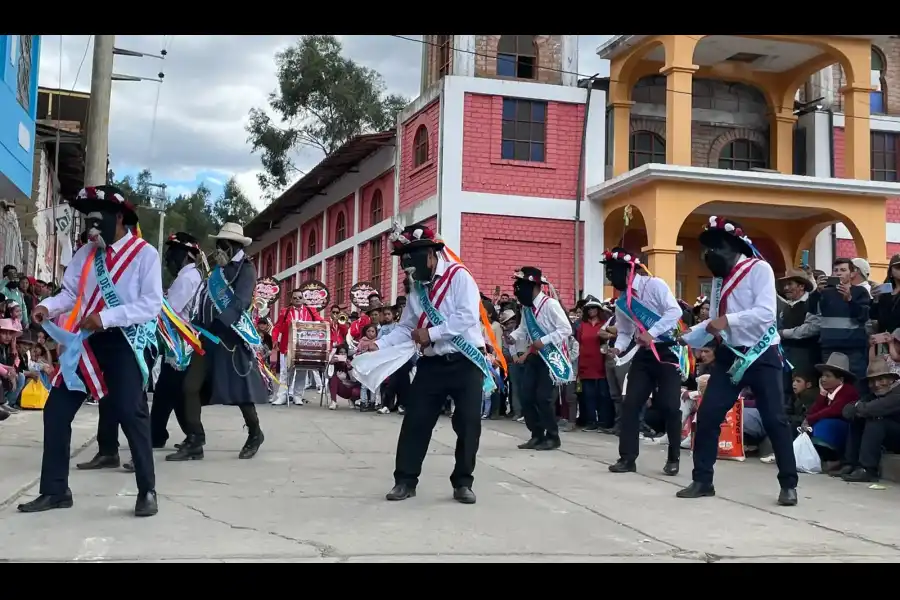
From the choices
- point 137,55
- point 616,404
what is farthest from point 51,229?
point 616,404

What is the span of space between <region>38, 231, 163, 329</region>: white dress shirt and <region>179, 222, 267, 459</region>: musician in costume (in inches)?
89.3

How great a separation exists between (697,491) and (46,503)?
15.2 ft

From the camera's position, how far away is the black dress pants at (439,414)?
7.49 meters

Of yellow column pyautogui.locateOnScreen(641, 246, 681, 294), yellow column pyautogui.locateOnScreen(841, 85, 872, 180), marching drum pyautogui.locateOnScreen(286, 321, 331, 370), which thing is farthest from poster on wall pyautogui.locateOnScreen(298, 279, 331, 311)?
yellow column pyautogui.locateOnScreen(841, 85, 872, 180)

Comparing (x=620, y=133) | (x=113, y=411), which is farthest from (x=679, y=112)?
(x=113, y=411)

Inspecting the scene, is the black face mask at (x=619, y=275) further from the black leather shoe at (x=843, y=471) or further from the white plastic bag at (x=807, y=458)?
the black leather shoe at (x=843, y=471)

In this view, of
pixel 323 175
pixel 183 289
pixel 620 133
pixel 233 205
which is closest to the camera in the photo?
pixel 183 289

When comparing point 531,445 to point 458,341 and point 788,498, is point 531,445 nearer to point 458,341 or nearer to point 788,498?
point 788,498

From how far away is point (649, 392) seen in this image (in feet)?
31.1

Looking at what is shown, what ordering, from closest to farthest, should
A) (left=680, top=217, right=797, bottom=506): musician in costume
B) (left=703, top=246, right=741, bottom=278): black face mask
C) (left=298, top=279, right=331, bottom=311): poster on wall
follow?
1. (left=680, top=217, right=797, bottom=506): musician in costume
2. (left=703, top=246, right=741, bottom=278): black face mask
3. (left=298, top=279, right=331, bottom=311): poster on wall

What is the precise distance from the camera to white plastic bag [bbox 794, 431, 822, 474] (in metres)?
9.88

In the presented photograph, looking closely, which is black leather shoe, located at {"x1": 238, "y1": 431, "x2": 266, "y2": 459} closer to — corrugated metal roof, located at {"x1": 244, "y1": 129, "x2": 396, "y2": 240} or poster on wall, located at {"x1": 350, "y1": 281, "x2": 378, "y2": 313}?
poster on wall, located at {"x1": 350, "y1": 281, "x2": 378, "y2": 313}

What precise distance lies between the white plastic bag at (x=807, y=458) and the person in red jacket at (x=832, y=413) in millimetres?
86
